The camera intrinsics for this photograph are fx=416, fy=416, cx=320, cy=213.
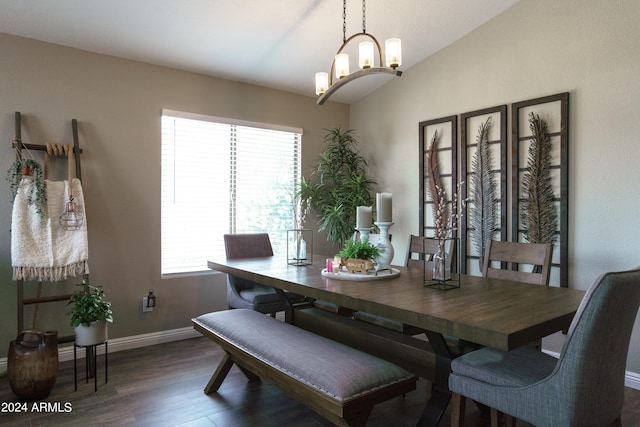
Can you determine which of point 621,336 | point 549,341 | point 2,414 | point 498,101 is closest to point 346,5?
point 498,101

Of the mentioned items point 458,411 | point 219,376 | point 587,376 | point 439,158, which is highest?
point 439,158

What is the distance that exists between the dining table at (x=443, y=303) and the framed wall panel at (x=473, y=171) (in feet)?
4.05

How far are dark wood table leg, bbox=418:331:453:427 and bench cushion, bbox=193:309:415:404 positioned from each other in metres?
0.22

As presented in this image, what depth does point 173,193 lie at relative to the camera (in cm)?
376

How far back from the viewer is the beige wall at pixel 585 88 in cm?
280

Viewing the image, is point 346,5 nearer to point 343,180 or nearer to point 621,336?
point 343,180

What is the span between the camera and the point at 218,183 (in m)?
4.02

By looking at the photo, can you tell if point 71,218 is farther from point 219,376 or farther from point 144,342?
point 219,376

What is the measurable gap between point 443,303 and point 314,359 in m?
0.59

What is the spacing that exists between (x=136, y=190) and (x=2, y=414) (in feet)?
5.89

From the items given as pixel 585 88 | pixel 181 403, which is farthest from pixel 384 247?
pixel 585 88

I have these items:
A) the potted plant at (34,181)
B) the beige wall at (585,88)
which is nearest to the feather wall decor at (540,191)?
the beige wall at (585,88)

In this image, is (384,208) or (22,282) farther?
(22,282)

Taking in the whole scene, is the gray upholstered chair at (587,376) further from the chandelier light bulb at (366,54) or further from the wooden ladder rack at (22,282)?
the wooden ladder rack at (22,282)
